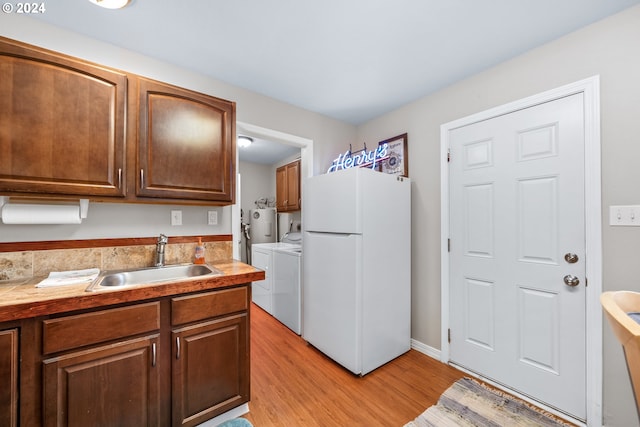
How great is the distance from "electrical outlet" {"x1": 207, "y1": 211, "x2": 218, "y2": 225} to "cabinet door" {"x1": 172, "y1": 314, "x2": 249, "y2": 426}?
2.82 ft

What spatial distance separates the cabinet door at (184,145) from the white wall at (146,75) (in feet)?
1.06

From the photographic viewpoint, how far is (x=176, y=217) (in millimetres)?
1957

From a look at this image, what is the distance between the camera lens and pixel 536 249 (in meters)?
1.76

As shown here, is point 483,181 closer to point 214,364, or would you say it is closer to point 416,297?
point 416,297

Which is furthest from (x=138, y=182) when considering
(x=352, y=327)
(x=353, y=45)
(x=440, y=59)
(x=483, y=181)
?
(x=483, y=181)

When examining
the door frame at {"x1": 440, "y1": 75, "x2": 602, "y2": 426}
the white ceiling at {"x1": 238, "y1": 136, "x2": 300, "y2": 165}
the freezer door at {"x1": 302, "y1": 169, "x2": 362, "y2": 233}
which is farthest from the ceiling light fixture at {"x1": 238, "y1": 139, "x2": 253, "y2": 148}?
the door frame at {"x1": 440, "y1": 75, "x2": 602, "y2": 426}

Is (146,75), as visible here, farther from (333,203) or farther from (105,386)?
(105,386)

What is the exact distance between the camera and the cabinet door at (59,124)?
126 cm

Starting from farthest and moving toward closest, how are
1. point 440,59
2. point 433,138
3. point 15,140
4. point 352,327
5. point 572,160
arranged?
point 433,138 < point 352,327 < point 440,59 < point 572,160 < point 15,140

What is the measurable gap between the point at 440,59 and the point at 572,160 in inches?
43.7

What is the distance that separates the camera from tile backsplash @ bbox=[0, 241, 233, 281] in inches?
57.2

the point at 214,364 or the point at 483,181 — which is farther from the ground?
the point at 483,181

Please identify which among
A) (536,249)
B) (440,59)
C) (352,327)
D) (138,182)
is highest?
(440,59)

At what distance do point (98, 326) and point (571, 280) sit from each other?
2.65 metres
